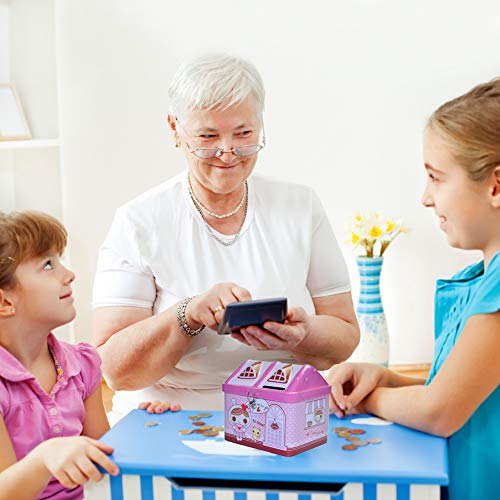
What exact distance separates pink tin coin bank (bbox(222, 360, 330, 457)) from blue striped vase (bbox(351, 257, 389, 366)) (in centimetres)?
286

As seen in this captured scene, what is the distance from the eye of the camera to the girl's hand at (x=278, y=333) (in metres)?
1.52

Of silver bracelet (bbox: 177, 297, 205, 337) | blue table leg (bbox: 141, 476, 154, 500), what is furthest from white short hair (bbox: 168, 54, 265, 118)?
blue table leg (bbox: 141, 476, 154, 500)

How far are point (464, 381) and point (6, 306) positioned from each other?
85 cm

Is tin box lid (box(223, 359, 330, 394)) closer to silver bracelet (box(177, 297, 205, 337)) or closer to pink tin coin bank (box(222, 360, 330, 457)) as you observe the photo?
pink tin coin bank (box(222, 360, 330, 457))

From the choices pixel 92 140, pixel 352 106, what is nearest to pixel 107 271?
pixel 92 140

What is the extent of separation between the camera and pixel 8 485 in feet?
4.09

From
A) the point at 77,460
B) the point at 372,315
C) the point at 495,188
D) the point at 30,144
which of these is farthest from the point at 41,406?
the point at 372,315

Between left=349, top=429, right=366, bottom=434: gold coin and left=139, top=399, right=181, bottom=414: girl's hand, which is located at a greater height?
left=349, top=429, right=366, bottom=434: gold coin

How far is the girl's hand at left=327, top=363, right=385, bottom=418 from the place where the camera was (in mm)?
1392

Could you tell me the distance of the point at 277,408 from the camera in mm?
1191

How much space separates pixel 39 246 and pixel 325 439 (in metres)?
0.68

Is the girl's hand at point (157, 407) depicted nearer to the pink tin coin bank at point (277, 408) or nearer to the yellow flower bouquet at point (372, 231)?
the pink tin coin bank at point (277, 408)

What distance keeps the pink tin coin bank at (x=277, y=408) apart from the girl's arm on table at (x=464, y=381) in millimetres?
170

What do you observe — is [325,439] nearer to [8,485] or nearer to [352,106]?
[8,485]
